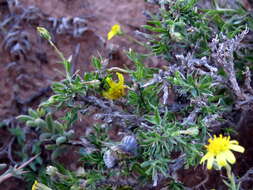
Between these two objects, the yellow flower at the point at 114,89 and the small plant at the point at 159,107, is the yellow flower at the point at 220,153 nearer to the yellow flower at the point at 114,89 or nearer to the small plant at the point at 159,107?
the small plant at the point at 159,107

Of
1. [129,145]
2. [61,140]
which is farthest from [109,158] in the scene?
[61,140]

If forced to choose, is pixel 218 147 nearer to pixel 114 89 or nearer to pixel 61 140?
pixel 114 89

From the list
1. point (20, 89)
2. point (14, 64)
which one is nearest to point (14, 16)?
point (14, 64)

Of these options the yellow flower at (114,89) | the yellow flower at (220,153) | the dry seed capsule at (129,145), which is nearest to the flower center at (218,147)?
the yellow flower at (220,153)

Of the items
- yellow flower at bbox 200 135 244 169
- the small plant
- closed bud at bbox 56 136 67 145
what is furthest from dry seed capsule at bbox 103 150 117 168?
closed bud at bbox 56 136 67 145

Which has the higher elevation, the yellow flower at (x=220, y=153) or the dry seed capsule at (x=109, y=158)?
the yellow flower at (x=220, y=153)

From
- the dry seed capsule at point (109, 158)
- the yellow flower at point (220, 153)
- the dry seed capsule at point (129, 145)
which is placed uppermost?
the yellow flower at point (220, 153)

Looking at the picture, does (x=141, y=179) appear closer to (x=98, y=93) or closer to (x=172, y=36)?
(x=98, y=93)

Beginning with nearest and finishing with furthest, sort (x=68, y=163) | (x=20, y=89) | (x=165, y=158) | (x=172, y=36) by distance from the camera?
1. (x=165, y=158)
2. (x=172, y=36)
3. (x=68, y=163)
4. (x=20, y=89)

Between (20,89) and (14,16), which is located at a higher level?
(14,16)
